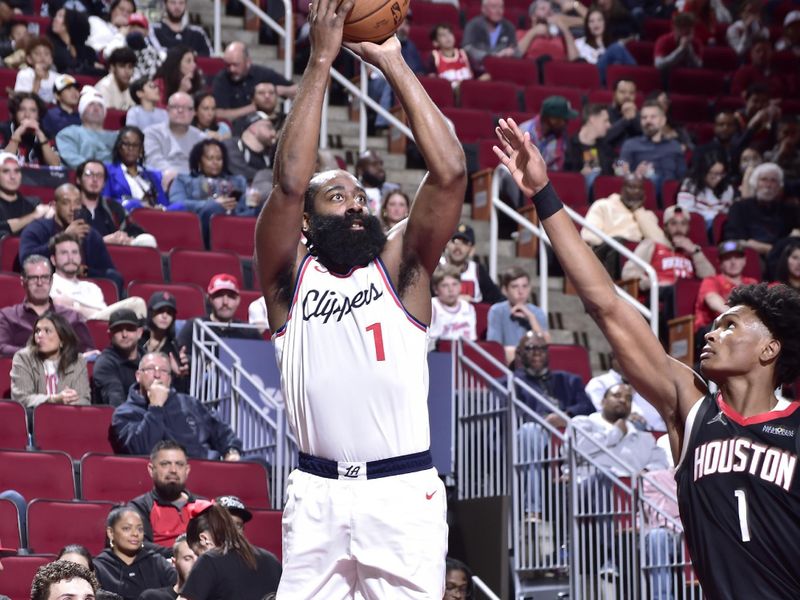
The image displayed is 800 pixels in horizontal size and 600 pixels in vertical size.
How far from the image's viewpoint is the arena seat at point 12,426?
8109 mm

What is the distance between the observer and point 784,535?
3.72 m

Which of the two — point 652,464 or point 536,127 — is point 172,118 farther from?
point 652,464

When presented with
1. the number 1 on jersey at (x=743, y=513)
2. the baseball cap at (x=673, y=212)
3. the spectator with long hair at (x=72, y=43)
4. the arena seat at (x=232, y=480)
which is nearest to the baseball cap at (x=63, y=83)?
the spectator with long hair at (x=72, y=43)

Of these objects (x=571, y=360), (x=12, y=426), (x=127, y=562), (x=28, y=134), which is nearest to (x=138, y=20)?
(x=28, y=134)

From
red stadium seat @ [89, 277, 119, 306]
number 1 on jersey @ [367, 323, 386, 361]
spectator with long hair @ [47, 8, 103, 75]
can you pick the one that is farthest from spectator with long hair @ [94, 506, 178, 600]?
spectator with long hair @ [47, 8, 103, 75]

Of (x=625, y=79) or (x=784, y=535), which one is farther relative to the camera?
(x=625, y=79)

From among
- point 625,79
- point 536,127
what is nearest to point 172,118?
point 536,127

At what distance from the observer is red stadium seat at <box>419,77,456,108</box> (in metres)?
14.0

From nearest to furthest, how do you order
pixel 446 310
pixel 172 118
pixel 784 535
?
Answer: pixel 784 535 < pixel 446 310 < pixel 172 118

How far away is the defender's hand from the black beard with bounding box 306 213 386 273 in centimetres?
52

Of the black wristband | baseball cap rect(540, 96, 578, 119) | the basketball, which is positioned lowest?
the black wristband

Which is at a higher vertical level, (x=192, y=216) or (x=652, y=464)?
(x=192, y=216)

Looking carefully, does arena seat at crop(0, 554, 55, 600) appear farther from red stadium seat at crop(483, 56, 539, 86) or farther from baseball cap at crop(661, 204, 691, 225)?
red stadium seat at crop(483, 56, 539, 86)

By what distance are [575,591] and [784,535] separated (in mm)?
4917
